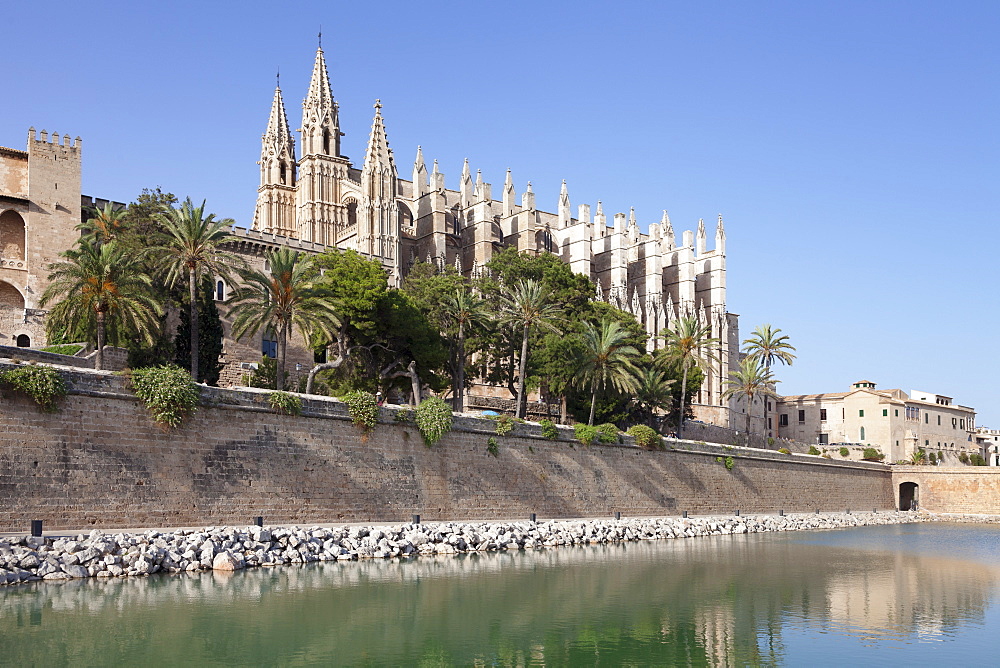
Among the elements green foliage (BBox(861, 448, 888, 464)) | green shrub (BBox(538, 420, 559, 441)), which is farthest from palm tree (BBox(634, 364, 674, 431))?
green foliage (BBox(861, 448, 888, 464))

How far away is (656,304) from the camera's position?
7581 centimetres

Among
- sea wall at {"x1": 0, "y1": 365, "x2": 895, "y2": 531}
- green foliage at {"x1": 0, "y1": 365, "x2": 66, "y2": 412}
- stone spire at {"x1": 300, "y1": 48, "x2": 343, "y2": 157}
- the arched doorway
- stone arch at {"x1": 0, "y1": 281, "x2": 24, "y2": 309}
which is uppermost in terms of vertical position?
stone spire at {"x1": 300, "y1": 48, "x2": 343, "y2": 157}

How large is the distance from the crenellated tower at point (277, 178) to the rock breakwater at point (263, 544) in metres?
41.8

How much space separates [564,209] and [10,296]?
159 feet

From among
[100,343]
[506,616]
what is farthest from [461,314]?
[506,616]

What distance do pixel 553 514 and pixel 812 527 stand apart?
53.6 ft

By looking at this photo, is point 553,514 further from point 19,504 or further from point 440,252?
point 440,252

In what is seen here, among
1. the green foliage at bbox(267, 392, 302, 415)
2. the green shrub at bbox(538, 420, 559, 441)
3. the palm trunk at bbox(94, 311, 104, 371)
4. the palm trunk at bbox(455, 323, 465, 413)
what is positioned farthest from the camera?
the palm trunk at bbox(455, 323, 465, 413)

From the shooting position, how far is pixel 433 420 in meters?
30.2

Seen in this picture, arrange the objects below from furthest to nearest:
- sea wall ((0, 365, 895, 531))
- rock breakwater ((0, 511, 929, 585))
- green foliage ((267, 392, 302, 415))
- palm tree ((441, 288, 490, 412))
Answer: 1. palm tree ((441, 288, 490, 412))
2. green foliage ((267, 392, 302, 415))
3. sea wall ((0, 365, 895, 531))
4. rock breakwater ((0, 511, 929, 585))

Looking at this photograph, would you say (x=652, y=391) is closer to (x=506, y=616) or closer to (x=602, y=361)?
(x=602, y=361)

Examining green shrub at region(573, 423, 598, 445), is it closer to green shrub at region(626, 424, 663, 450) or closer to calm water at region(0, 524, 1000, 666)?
green shrub at region(626, 424, 663, 450)

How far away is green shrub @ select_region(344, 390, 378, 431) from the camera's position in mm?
28078

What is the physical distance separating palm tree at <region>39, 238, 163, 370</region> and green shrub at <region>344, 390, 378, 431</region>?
6.84 metres
